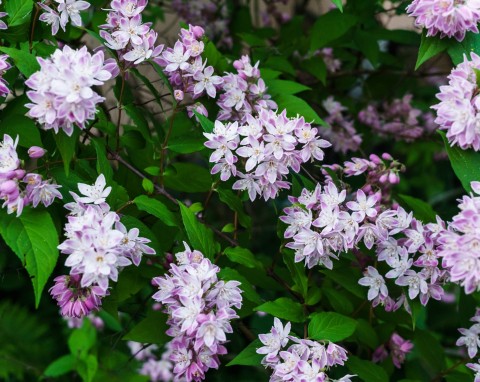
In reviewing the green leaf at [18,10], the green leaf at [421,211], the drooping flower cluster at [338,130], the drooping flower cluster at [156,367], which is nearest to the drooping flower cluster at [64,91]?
the green leaf at [18,10]

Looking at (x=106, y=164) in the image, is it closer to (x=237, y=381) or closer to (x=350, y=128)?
(x=350, y=128)

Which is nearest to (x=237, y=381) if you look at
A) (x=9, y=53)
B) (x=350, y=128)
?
(x=350, y=128)

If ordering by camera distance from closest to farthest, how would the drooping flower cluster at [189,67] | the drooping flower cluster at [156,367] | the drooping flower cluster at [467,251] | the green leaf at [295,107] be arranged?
1. the drooping flower cluster at [467,251]
2. the drooping flower cluster at [189,67]
3. the green leaf at [295,107]
4. the drooping flower cluster at [156,367]

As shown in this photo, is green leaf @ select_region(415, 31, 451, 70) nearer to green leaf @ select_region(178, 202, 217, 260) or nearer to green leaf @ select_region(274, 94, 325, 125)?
green leaf @ select_region(274, 94, 325, 125)

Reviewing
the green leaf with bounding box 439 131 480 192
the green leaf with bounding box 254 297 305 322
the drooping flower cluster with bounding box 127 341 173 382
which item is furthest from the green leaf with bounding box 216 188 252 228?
the drooping flower cluster with bounding box 127 341 173 382

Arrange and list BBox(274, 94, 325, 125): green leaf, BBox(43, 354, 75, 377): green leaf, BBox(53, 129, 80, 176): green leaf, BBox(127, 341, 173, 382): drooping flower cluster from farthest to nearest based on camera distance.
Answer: BBox(127, 341, 173, 382): drooping flower cluster
BBox(43, 354, 75, 377): green leaf
BBox(274, 94, 325, 125): green leaf
BBox(53, 129, 80, 176): green leaf

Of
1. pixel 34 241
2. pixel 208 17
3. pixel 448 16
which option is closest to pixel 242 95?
pixel 448 16

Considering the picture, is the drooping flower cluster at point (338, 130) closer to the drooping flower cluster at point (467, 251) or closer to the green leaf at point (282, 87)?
the green leaf at point (282, 87)
